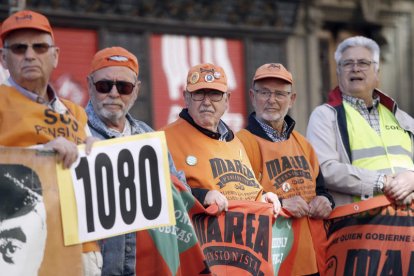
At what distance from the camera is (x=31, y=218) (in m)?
5.05

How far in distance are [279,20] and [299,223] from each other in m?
9.72

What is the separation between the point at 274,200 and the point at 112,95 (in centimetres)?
139

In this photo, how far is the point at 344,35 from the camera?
17.2 metres

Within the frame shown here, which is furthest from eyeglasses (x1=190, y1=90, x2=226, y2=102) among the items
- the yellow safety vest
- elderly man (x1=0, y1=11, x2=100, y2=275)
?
elderly man (x1=0, y1=11, x2=100, y2=275)

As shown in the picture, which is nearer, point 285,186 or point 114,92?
point 114,92

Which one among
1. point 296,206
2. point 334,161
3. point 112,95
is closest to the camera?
point 112,95

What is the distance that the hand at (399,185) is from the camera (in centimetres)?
678

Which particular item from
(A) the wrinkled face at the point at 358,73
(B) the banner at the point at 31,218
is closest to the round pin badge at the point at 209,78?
(A) the wrinkled face at the point at 358,73

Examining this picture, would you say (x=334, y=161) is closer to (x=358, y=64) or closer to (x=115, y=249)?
(x=358, y=64)

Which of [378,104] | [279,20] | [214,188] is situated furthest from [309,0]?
[214,188]

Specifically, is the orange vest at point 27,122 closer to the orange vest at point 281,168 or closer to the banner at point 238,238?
the banner at point 238,238

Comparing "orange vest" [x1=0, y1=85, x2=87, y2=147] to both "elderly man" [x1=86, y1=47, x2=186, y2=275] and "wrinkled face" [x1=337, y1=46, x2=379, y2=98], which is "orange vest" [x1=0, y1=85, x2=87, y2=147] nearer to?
"elderly man" [x1=86, y1=47, x2=186, y2=275]

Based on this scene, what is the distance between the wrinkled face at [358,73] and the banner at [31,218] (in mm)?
2709

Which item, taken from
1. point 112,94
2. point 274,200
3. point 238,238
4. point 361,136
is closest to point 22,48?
point 112,94
